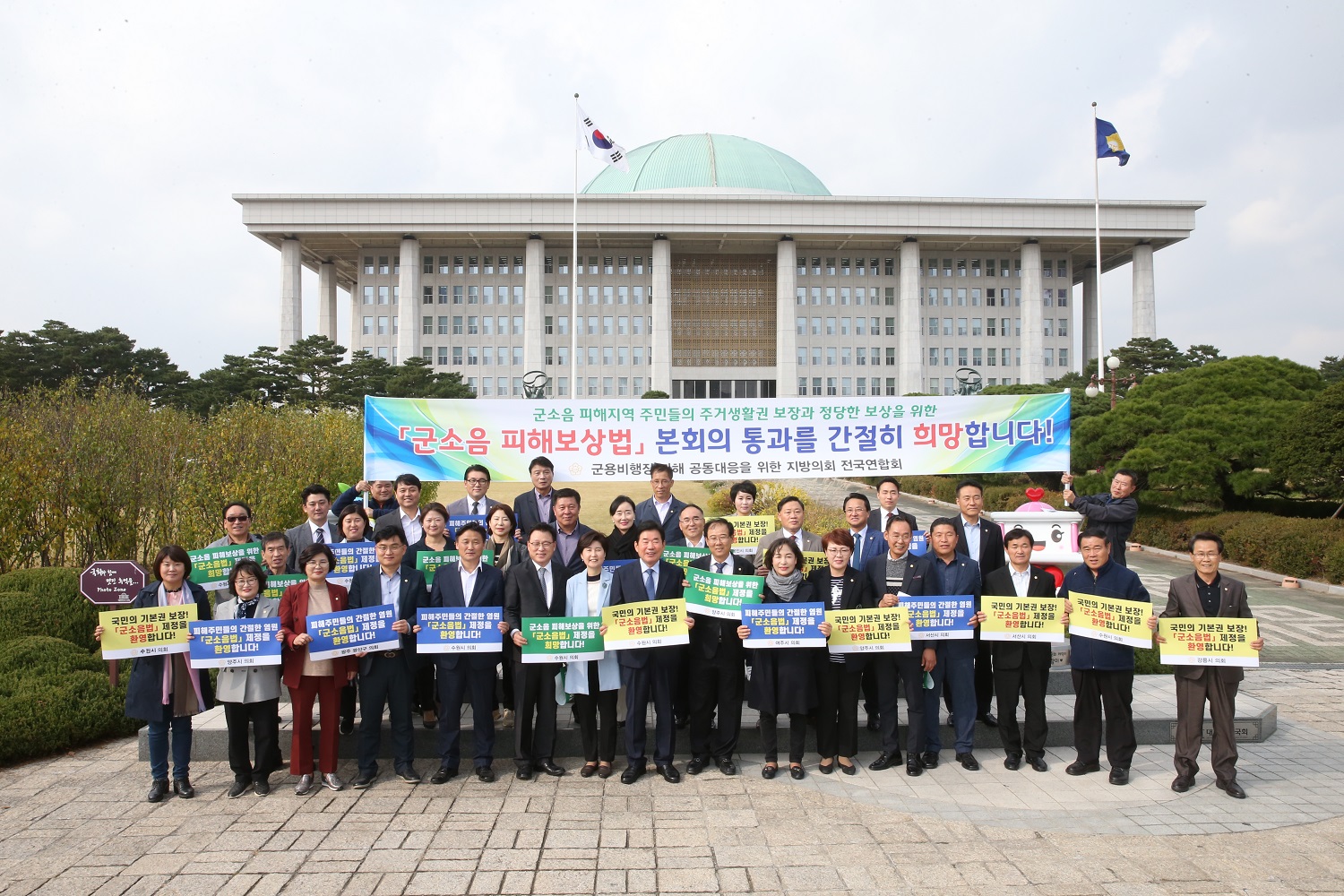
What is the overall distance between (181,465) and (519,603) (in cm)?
890

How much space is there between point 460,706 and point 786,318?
187 ft

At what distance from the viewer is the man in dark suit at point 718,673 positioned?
5.38 meters

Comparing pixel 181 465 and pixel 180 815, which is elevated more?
pixel 181 465

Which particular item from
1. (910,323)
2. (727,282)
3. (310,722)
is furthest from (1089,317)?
(310,722)

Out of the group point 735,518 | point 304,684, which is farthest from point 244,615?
point 735,518

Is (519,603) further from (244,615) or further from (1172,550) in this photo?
(1172,550)

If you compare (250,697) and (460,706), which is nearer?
(250,697)

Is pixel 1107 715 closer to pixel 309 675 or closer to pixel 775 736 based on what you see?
pixel 775 736

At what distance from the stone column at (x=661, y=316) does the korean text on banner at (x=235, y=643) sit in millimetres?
54264

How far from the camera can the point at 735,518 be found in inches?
277

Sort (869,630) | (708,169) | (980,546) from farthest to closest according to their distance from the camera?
1. (708,169)
2. (980,546)
3. (869,630)

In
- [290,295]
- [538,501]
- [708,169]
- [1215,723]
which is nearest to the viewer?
[1215,723]

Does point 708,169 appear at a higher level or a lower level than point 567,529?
higher

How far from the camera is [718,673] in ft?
17.8
